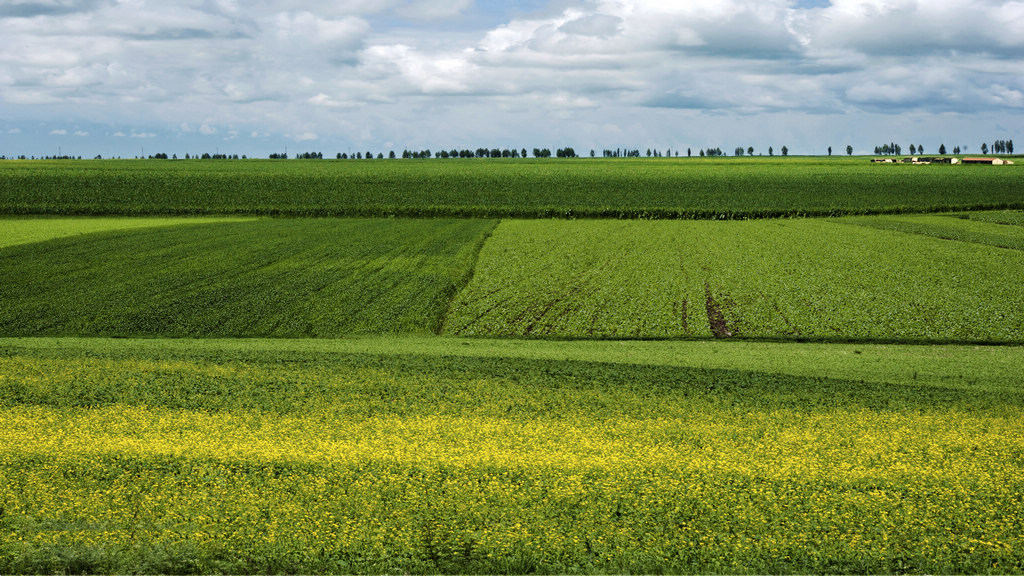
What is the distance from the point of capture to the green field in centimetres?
884

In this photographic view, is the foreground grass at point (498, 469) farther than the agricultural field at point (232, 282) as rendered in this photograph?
No

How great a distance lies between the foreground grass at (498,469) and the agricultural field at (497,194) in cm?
4011

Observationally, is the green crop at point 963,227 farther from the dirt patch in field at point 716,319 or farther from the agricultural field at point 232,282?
the agricultural field at point 232,282

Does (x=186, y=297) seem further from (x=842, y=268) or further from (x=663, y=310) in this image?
(x=842, y=268)

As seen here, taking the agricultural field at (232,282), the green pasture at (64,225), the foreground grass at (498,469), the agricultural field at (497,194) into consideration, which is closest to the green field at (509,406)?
the foreground grass at (498,469)

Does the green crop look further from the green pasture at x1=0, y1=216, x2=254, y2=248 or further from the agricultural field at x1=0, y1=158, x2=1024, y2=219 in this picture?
the green pasture at x1=0, y1=216, x2=254, y2=248

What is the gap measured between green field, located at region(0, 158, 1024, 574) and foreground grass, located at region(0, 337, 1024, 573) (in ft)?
0.17

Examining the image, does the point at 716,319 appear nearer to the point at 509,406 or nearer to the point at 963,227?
the point at 509,406

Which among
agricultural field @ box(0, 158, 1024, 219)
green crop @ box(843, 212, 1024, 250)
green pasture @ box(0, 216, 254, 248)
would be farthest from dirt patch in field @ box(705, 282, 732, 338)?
green pasture @ box(0, 216, 254, 248)

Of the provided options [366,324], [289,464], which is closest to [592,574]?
[289,464]

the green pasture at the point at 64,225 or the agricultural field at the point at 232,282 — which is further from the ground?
the green pasture at the point at 64,225

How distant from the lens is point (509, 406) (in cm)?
1447

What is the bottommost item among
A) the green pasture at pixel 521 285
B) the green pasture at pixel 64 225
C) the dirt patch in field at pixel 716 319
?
the dirt patch in field at pixel 716 319

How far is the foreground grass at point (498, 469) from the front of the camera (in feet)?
28.3
